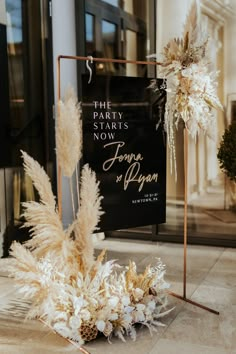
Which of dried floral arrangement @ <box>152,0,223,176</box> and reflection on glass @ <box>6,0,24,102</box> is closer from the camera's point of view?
dried floral arrangement @ <box>152,0,223,176</box>

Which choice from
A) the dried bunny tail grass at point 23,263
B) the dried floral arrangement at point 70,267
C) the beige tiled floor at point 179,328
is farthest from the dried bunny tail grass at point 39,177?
the beige tiled floor at point 179,328

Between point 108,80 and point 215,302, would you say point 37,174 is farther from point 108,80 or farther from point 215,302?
point 215,302

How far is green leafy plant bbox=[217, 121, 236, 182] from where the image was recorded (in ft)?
14.2

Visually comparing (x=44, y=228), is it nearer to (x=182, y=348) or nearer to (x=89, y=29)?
(x=182, y=348)

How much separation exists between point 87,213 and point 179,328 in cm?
92

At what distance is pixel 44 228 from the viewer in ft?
7.73

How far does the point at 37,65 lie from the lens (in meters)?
4.43

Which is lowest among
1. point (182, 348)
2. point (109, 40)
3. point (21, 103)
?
point (182, 348)

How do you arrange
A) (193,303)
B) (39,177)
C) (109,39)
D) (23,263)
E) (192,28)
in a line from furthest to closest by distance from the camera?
(109,39) → (193,303) → (192,28) → (23,263) → (39,177)

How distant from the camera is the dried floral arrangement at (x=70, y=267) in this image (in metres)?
2.33

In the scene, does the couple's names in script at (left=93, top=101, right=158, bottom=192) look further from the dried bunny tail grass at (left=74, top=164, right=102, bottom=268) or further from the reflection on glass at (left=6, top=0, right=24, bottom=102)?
the reflection on glass at (left=6, top=0, right=24, bottom=102)

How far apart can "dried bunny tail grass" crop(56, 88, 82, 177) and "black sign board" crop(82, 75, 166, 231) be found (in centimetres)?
68

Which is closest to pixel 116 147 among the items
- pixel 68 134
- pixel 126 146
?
pixel 126 146

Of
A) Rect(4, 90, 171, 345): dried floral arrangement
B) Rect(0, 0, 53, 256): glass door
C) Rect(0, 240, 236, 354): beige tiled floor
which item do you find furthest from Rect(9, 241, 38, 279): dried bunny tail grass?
Rect(0, 0, 53, 256): glass door
